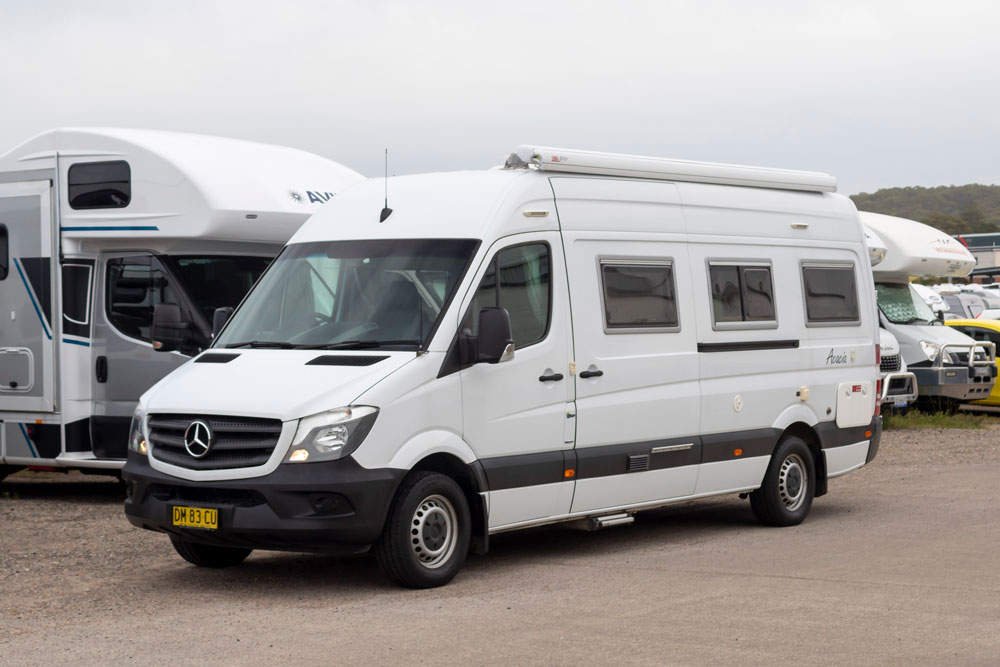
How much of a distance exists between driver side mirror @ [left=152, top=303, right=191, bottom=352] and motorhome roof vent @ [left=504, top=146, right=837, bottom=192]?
347cm

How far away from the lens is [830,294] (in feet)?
40.7

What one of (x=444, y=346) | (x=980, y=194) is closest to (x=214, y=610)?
(x=444, y=346)

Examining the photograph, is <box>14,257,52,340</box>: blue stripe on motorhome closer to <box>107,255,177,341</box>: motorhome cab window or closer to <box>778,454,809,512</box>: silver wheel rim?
<box>107,255,177,341</box>: motorhome cab window

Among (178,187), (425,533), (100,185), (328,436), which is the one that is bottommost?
(425,533)

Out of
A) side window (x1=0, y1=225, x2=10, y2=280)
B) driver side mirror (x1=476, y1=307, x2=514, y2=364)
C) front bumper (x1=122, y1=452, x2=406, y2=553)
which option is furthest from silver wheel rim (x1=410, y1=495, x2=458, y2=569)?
side window (x1=0, y1=225, x2=10, y2=280)

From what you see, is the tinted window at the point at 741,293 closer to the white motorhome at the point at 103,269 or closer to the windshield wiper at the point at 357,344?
the windshield wiper at the point at 357,344

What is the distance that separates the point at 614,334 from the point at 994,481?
6.39 metres

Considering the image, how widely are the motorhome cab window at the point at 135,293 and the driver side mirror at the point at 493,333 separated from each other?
5055 mm

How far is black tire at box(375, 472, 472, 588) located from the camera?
28.3 feet

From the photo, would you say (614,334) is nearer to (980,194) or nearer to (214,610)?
(214,610)

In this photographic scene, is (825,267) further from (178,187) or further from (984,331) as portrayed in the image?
(984,331)

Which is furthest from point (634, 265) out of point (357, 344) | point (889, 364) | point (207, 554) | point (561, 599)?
point (889, 364)

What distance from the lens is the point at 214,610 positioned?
8.27 metres

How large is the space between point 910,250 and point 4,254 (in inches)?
552
